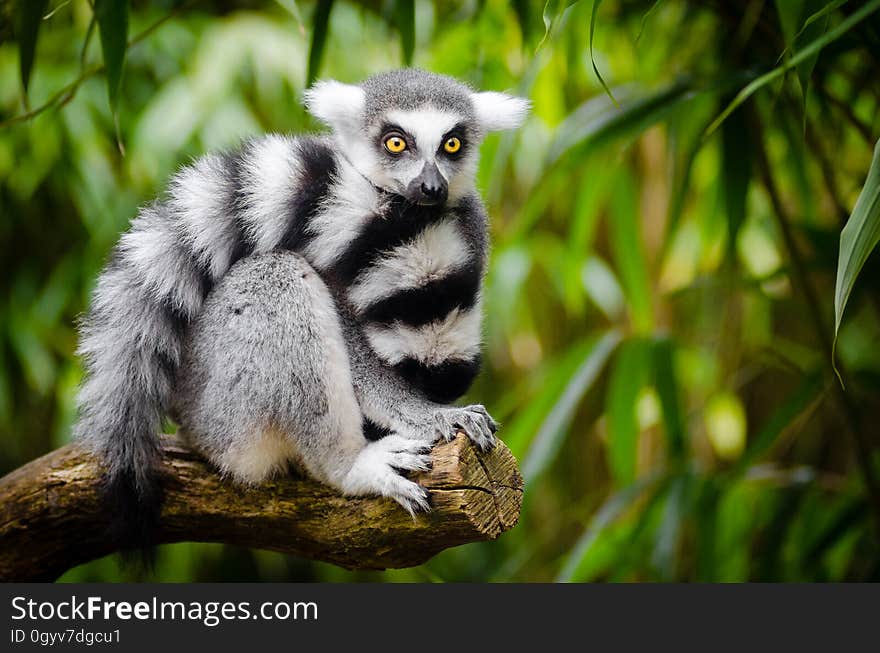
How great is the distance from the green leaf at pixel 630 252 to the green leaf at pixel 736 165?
2.58 feet

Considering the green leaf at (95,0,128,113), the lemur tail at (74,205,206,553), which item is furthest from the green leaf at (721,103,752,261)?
the green leaf at (95,0,128,113)

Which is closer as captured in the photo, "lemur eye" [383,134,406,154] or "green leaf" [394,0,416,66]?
"lemur eye" [383,134,406,154]

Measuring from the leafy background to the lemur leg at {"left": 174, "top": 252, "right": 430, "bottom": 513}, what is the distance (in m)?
0.64

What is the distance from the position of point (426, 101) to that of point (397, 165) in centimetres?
21

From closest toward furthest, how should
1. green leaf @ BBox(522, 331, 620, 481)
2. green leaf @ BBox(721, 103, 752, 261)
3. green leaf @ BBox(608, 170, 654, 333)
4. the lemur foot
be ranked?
the lemur foot
green leaf @ BBox(721, 103, 752, 261)
green leaf @ BBox(522, 331, 620, 481)
green leaf @ BBox(608, 170, 654, 333)

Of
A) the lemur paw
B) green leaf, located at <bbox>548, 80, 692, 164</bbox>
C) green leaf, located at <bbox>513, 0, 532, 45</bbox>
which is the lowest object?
the lemur paw

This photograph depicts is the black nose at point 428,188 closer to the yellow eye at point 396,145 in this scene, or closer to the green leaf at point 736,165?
the yellow eye at point 396,145

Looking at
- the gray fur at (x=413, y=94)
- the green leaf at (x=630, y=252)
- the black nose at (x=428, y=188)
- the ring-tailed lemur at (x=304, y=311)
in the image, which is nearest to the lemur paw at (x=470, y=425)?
the ring-tailed lemur at (x=304, y=311)

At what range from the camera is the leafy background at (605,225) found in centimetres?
324

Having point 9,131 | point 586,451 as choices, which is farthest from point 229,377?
point 586,451

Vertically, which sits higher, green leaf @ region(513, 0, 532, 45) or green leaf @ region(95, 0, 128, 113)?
green leaf @ region(513, 0, 532, 45)

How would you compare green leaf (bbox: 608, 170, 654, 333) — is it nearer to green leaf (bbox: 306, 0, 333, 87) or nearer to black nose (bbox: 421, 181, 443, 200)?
green leaf (bbox: 306, 0, 333, 87)

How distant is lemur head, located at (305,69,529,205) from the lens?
2428mm

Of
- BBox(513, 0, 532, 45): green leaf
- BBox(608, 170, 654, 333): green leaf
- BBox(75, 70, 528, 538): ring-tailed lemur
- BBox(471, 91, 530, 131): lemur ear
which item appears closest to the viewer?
BBox(75, 70, 528, 538): ring-tailed lemur
